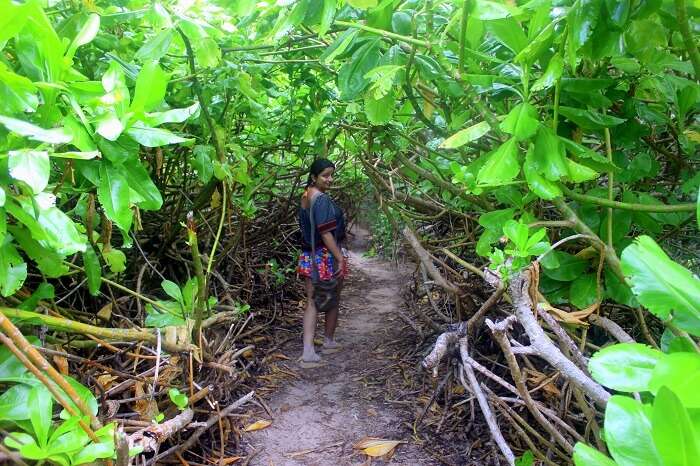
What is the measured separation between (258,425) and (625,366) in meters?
2.32

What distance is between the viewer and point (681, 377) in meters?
0.62

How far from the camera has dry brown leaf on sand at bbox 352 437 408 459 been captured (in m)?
2.38

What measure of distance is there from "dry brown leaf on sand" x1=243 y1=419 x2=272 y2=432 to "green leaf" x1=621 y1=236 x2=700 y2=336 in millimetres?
2335

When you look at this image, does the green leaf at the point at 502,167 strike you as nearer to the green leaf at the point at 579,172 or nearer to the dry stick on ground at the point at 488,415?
the green leaf at the point at 579,172

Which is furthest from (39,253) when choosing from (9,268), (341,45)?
(341,45)

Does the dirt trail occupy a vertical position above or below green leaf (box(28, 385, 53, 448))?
below

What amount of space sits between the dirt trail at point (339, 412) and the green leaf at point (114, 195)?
1687mm

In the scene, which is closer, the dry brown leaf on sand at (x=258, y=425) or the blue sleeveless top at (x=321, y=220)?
the dry brown leaf on sand at (x=258, y=425)

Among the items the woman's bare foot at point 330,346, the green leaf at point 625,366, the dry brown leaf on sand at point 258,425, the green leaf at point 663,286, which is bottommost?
the woman's bare foot at point 330,346

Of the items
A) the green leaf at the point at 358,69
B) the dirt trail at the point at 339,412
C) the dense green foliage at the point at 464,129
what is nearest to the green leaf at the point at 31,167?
the dense green foliage at the point at 464,129

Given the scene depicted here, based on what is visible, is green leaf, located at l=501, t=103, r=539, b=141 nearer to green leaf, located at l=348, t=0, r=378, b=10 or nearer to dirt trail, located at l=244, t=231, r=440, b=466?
green leaf, located at l=348, t=0, r=378, b=10

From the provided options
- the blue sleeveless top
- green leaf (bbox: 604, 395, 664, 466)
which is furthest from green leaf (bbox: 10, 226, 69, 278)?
the blue sleeveless top

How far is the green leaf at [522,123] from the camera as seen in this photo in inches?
48.4

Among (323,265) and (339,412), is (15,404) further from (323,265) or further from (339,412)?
(323,265)
